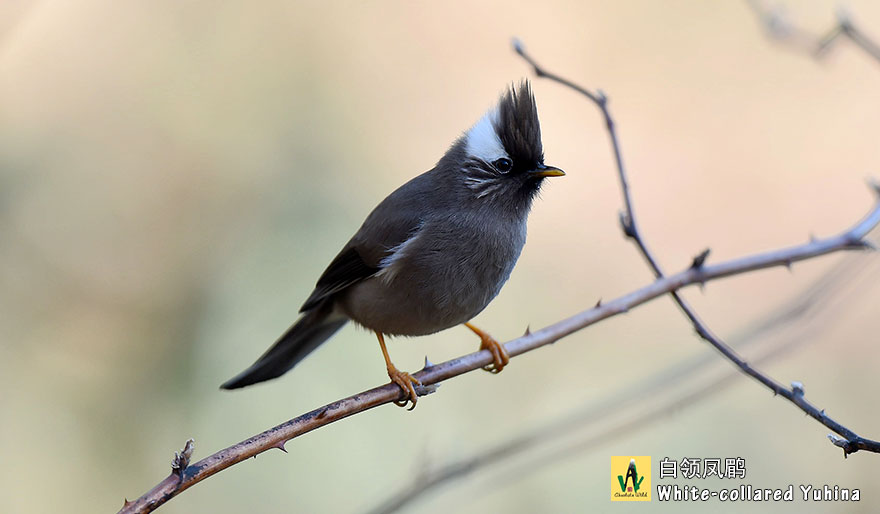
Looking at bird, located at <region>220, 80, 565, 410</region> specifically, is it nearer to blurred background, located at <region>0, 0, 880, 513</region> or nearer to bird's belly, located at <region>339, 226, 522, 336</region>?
bird's belly, located at <region>339, 226, 522, 336</region>

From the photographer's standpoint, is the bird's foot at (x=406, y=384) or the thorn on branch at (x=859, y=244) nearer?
the thorn on branch at (x=859, y=244)

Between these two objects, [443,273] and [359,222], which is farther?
[359,222]

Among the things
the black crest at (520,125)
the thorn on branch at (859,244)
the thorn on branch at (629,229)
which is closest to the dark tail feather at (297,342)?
the black crest at (520,125)

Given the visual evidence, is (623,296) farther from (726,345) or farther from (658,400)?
(658,400)

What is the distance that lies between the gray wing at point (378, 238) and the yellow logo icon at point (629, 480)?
1549 millimetres

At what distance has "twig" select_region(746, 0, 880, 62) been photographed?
3309 mm

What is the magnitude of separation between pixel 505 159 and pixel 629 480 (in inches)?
66.7

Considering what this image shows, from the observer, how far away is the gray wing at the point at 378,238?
4.00 meters

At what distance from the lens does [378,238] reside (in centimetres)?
405

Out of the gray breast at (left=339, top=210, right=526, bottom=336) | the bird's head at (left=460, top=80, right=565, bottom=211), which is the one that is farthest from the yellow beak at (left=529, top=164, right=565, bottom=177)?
the gray breast at (left=339, top=210, right=526, bottom=336)

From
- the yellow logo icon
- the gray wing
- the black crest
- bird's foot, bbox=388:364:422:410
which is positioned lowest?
the yellow logo icon

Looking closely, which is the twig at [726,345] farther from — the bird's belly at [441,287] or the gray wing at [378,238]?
the gray wing at [378,238]

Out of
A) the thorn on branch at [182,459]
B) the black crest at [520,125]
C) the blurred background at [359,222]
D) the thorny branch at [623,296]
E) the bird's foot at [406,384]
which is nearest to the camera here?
the thorn on branch at [182,459]

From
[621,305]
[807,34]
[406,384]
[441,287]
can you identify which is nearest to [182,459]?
[406,384]
